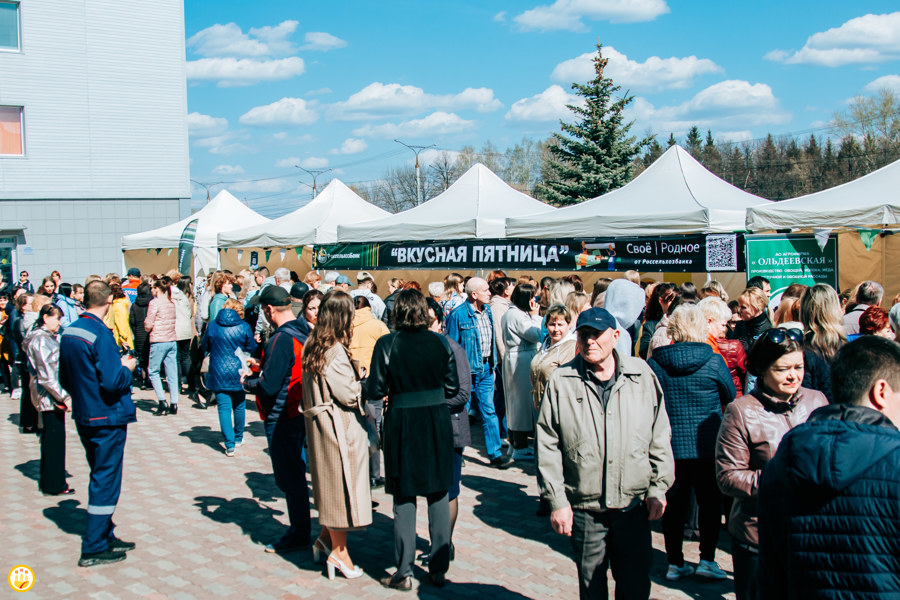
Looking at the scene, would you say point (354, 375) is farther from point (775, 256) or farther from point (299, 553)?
point (775, 256)

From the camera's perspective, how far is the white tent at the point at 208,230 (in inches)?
757

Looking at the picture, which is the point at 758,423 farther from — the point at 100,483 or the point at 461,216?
the point at 461,216

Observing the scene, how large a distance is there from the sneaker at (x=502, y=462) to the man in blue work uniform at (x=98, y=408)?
370cm

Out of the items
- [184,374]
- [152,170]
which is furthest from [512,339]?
[152,170]

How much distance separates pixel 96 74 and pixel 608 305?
1022 inches

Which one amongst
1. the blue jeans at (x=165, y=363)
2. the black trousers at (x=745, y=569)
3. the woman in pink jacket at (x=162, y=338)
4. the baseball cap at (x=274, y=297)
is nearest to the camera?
the black trousers at (x=745, y=569)

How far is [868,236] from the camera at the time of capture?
29.5 ft

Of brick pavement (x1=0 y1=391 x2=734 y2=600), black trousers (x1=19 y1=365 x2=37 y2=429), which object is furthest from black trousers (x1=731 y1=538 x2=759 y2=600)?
black trousers (x1=19 y1=365 x2=37 y2=429)

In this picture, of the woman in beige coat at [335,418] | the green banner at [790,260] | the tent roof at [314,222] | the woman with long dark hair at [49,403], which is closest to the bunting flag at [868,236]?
the green banner at [790,260]

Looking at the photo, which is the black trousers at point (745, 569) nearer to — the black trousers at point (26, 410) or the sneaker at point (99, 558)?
the sneaker at point (99, 558)

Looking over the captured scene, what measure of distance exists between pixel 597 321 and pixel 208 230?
1812 centimetres

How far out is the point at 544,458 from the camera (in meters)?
3.44

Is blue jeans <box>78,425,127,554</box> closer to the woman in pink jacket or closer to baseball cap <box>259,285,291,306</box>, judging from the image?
baseball cap <box>259,285,291,306</box>

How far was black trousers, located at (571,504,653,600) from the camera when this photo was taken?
3453mm
